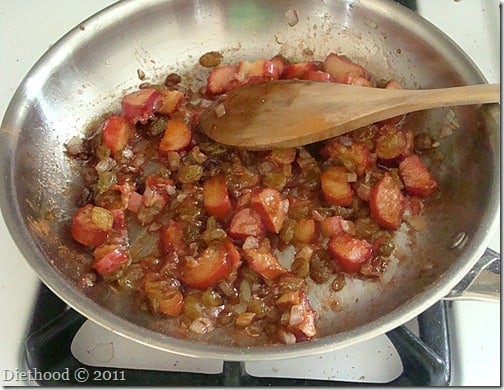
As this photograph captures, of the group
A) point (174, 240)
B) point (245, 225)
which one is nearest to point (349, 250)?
point (245, 225)

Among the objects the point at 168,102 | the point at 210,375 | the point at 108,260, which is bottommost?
the point at 210,375

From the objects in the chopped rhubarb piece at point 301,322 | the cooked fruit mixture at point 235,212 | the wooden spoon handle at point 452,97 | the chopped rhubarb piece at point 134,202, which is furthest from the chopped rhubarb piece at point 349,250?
the chopped rhubarb piece at point 134,202

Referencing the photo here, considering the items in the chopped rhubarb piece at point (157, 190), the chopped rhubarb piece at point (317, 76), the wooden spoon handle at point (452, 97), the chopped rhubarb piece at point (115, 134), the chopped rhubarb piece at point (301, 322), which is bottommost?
the chopped rhubarb piece at point (301, 322)

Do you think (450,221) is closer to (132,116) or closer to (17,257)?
(132,116)

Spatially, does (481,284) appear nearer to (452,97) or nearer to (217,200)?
(452,97)

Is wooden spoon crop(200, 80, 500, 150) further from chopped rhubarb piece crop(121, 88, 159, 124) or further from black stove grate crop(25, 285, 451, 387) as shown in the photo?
black stove grate crop(25, 285, 451, 387)

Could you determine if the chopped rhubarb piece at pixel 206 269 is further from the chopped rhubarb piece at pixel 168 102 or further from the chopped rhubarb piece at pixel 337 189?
the chopped rhubarb piece at pixel 168 102

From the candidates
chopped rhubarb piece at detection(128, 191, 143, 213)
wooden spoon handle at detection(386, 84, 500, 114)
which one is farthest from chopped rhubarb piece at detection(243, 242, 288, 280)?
wooden spoon handle at detection(386, 84, 500, 114)
